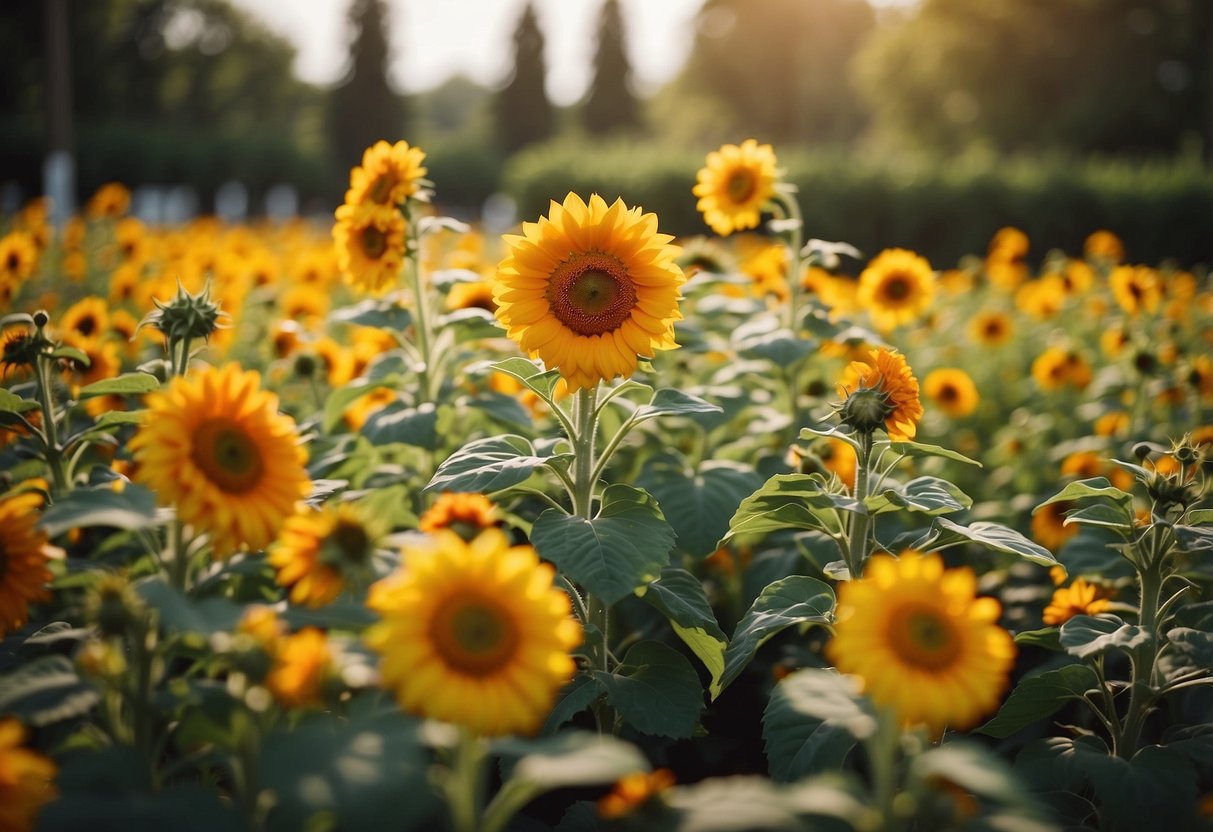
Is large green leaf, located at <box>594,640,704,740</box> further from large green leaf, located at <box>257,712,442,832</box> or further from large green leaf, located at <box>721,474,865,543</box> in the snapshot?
large green leaf, located at <box>257,712,442,832</box>

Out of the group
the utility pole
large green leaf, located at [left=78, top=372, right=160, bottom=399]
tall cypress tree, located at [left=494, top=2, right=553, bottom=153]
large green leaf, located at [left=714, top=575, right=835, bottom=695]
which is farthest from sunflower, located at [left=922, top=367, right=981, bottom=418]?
tall cypress tree, located at [left=494, top=2, right=553, bottom=153]

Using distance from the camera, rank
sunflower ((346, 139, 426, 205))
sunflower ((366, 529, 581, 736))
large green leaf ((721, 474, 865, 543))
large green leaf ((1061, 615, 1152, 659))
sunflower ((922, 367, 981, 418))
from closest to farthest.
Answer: sunflower ((366, 529, 581, 736)), large green leaf ((1061, 615, 1152, 659)), large green leaf ((721, 474, 865, 543)), sunflower ((346, 139, 426, 205)), sunflower ((922, 367, 981, 418))

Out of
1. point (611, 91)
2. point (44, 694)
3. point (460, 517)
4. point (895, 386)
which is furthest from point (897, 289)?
point (611, 91)

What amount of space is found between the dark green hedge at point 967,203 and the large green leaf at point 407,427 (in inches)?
483

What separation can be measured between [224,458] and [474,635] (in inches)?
19.9

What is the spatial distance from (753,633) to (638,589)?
26cm

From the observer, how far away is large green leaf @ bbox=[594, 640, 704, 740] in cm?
194

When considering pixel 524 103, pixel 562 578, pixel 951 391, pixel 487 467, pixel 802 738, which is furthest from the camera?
pixel 524 103

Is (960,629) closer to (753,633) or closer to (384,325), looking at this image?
(753,633)

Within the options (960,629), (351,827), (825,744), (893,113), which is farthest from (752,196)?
(893,113)

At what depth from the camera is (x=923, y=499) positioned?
1.97 meters

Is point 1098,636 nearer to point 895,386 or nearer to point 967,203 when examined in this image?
point 895,386

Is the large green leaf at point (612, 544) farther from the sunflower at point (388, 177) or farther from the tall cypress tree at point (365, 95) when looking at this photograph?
the tall cypress tree at point (365, 95)

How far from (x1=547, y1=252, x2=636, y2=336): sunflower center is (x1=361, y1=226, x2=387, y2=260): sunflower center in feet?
2.90
